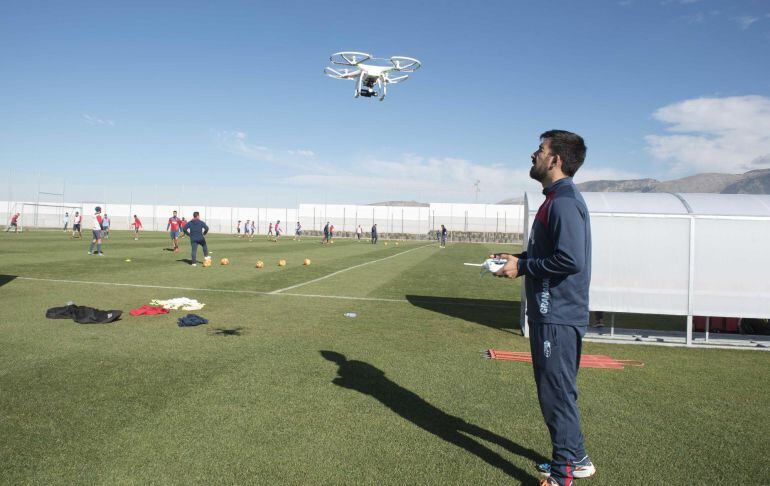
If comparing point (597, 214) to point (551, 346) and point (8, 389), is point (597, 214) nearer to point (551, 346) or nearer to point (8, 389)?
point (551, 346)

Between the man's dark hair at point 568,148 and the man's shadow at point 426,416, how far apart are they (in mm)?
2376

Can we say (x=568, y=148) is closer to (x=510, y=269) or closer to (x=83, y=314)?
(x=510, y=269)

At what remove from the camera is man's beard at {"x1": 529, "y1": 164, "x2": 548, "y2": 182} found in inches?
157

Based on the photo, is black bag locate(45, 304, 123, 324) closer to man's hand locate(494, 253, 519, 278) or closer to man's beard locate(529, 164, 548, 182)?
man's hand locate(494, 253, 519, 278)

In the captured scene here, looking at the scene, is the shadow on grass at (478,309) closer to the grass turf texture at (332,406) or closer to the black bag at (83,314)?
the grass turf texture at (332,406)

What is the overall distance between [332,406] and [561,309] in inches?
107

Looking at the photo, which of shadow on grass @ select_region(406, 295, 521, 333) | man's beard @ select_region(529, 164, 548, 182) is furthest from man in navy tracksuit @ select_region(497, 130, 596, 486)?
shadow on grass @ select_region(406, 295, 521, 333)

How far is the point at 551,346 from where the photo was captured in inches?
148

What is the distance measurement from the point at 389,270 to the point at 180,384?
1668 centimetres

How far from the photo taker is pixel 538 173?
13.2 feet

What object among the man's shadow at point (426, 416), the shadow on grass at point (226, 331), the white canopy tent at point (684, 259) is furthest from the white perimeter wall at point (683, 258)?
the shadow on grass at point (226, 331)

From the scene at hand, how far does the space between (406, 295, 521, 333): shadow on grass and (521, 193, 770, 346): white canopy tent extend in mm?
2178

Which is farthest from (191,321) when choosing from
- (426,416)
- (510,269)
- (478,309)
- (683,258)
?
(683,258)

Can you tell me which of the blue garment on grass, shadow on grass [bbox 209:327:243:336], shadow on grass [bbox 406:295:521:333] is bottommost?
shadow on grass [bbox 406:295:521:333]
